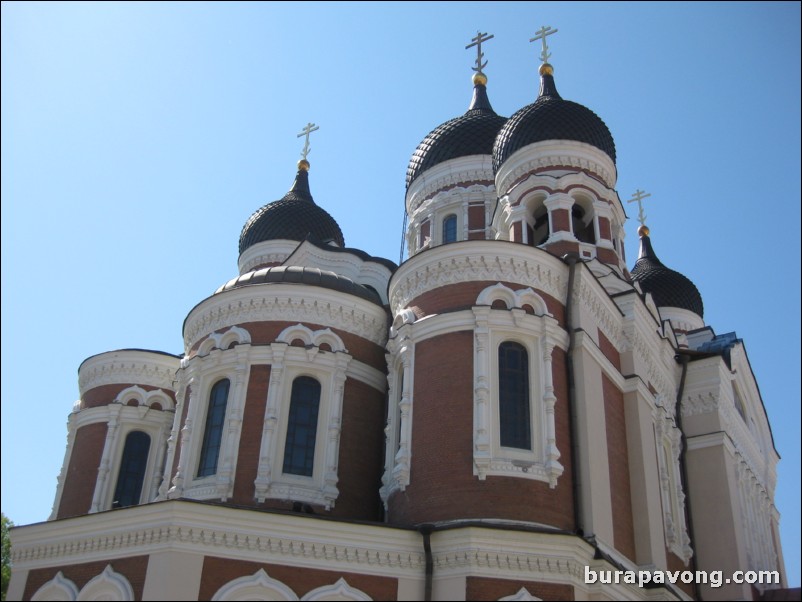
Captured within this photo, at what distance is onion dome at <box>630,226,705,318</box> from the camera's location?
2709 cm

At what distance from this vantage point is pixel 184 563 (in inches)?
479

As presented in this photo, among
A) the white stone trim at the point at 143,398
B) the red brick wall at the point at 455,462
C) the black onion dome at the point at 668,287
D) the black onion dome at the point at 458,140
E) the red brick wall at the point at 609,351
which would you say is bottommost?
the red brick wall at the point at 455,462

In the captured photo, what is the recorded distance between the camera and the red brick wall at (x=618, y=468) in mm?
14414

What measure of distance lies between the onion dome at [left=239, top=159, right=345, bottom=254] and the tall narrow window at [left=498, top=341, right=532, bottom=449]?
1105 centimetres

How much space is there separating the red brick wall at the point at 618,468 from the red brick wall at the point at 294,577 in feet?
13.3

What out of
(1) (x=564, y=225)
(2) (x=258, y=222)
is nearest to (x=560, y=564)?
(1) (x=564, y=225)

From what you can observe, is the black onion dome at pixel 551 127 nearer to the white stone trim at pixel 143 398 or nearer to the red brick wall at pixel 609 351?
the red brick wall at pixel 609 351

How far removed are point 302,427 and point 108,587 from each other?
493 cm

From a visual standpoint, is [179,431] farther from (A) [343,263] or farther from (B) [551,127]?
(B) [551,127]

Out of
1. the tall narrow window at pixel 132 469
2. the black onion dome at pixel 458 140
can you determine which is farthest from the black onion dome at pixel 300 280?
the black onion dome at pixel 458 140

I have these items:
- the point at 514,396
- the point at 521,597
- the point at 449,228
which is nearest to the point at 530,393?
the point at 514,396

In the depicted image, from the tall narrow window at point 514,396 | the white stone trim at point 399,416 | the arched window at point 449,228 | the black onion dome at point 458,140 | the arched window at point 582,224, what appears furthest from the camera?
the black onion dome at point 458,140

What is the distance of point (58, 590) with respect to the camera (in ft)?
42.9

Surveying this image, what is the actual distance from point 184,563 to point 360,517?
15.3 ft
